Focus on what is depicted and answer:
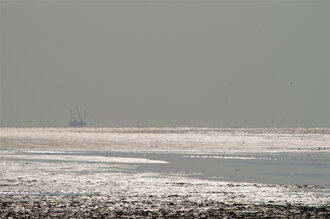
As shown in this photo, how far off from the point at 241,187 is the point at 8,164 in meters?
24.9

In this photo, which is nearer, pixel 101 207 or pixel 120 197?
pixel 101 207

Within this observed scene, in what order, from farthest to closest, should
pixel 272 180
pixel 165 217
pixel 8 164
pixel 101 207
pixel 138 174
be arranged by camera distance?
pixel 8 164, pixel 138 174, pixel 272 180, pixel 101 207, pixel 165 217

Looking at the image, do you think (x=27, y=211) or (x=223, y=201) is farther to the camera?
(x=223, y=201)

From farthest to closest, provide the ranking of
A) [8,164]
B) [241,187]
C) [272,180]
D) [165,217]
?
[8,164]
[272,180]
[241,187]
[165,217]

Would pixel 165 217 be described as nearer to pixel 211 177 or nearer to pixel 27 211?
pixel 27 211

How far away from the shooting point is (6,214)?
28.2 metres

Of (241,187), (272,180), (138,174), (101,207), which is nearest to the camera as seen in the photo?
(101,207)

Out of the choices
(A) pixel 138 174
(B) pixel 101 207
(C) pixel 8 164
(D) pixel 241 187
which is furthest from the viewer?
(C) pixel 8 164

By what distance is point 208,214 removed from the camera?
28953 millimetres

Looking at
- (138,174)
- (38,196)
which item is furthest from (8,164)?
(38,196)

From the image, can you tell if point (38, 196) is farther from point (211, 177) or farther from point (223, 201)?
point (211, 177)

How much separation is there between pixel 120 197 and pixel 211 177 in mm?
14350

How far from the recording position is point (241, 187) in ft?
132

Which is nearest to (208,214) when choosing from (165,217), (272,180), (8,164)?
(165,217)
